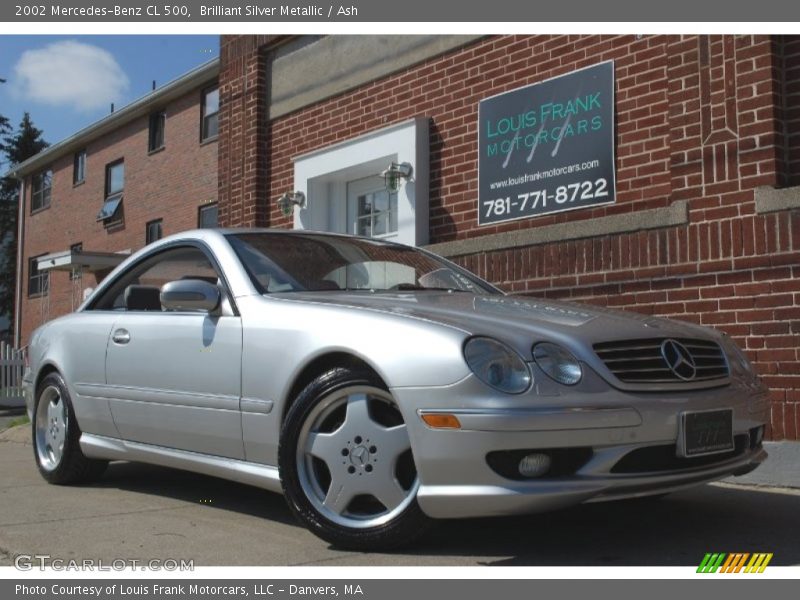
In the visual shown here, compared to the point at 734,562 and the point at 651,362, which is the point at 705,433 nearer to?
the point at 651,362

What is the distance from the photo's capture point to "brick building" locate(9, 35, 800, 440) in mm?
6602

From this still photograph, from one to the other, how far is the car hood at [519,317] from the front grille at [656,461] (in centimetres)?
43

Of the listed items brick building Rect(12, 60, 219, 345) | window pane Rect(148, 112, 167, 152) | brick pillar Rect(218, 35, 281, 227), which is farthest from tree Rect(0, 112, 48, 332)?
brick pillar Rect(218, 35, 281, 227)

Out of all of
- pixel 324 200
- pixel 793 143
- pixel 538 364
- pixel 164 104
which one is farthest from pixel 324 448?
pixel 164 104

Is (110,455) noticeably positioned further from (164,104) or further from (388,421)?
(164,104)

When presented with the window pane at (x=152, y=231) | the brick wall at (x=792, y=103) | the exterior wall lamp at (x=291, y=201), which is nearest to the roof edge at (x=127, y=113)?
the window pane at (x=152, y=231)

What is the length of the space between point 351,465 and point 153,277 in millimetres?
2312

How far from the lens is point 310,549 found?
368cm

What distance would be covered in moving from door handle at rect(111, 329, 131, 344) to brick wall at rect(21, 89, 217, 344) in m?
13.7

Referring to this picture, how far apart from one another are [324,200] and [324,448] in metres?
7.79

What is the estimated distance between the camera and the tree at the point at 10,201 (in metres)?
40.7

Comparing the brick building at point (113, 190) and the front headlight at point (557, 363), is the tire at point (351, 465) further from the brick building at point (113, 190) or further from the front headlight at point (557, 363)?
the brick building at point (113, 190)

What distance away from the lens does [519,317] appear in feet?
12.3

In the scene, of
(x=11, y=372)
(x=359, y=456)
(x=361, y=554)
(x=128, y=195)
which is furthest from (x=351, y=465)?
(x=128, y=195)
